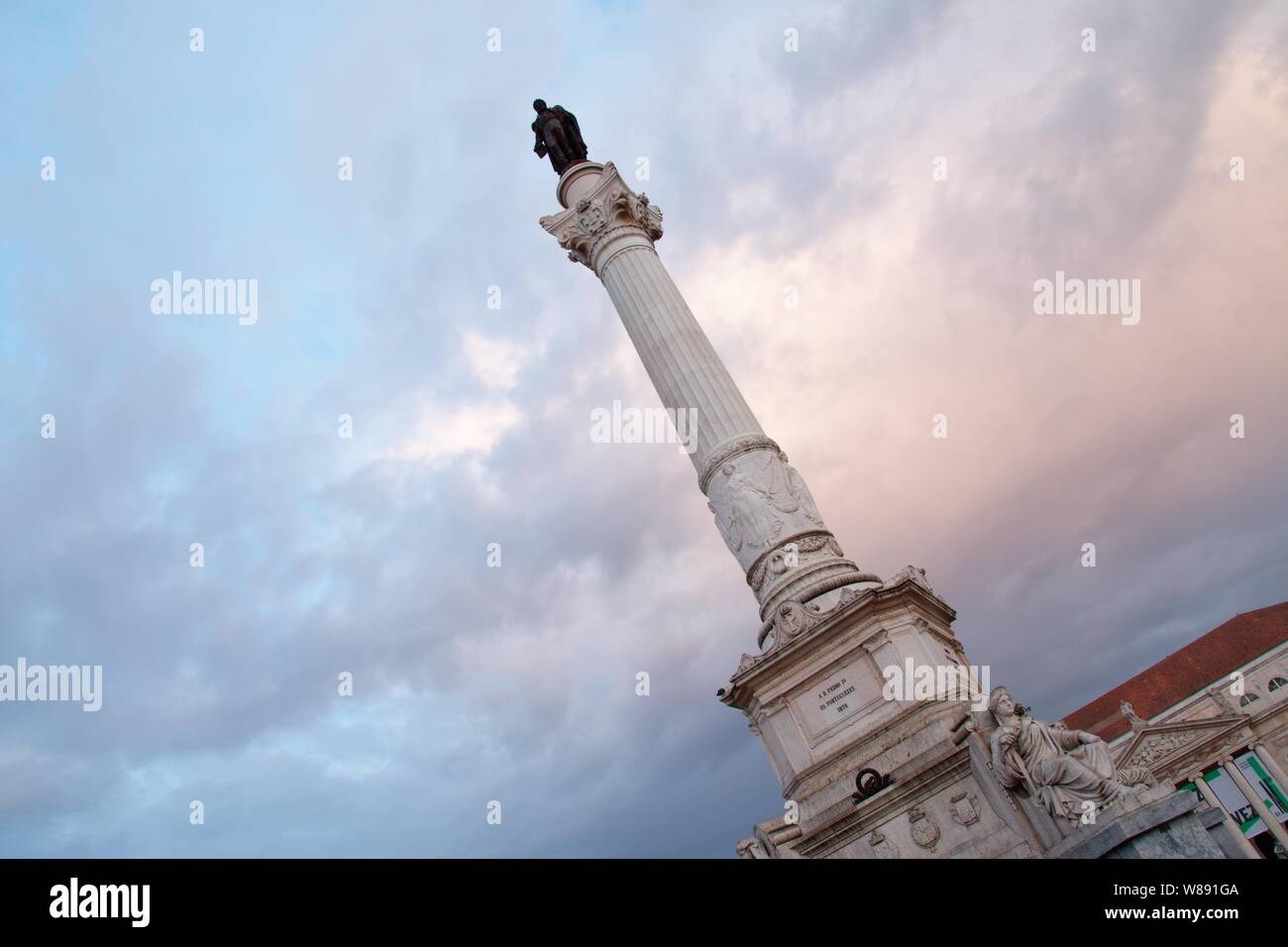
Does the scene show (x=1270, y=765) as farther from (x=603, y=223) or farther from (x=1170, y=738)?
(x=603, y=223)

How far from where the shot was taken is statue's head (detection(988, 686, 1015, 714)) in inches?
417

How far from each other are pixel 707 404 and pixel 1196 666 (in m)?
50.9

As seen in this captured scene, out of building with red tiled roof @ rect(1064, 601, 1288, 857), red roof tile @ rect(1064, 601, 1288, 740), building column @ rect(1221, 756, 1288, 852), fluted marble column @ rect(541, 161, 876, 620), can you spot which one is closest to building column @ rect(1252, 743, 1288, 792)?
building with red tiled roof @ rect(1064, 601, 1288, 857)

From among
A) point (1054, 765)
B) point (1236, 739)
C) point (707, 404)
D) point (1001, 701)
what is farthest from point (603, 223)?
point (1236, 739)

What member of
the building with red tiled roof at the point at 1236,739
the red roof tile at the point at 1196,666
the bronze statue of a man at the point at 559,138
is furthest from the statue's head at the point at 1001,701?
the red roof tile at the point at 1196,666

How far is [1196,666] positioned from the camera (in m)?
53.6

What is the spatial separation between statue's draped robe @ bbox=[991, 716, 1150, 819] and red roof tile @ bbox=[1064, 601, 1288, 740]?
46.3m

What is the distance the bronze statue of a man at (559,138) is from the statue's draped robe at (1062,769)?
18423 mm

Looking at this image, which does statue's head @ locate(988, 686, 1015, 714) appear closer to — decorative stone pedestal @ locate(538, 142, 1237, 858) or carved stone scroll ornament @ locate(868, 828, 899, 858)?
decorative stone pedestal @ locate(538, 142, 1237, 858)

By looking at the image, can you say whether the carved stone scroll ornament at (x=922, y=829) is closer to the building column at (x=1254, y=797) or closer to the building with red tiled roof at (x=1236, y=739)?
the building with red tiled roof at (x=1236, y=739)
